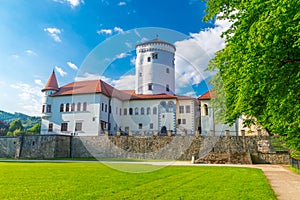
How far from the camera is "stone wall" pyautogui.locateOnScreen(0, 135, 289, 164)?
3088cm

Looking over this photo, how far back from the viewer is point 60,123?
42844mm

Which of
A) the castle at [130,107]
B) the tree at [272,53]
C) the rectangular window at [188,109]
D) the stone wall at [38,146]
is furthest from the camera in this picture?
the rectangular window at [188,109]

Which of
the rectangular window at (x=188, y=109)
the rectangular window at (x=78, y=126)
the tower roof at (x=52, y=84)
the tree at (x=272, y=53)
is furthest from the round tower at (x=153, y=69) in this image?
the tree at (x=272, y=53)

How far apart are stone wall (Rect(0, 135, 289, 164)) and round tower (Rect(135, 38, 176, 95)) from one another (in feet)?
44.0

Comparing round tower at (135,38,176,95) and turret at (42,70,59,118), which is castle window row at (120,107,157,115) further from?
turret at (42,70,59,118)

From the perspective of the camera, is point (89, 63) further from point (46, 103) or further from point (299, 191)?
point (46, 103)

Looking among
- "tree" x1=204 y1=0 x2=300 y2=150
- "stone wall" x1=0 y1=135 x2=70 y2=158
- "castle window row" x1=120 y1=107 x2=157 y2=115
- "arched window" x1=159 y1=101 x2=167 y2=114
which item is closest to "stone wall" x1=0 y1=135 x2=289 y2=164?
"stone wall" x1=0 y1=135 x2=70 y2=158

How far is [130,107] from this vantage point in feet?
150

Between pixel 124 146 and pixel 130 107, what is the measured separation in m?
12.6

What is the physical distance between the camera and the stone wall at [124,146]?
30875mm

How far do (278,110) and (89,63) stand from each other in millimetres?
9331

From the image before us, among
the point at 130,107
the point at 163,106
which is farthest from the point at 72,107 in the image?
the point at 163,106

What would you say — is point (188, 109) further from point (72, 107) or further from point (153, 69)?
point (72, 107)

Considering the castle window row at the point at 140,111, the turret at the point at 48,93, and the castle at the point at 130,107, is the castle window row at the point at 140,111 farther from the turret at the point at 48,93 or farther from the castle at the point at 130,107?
the turret at the point at 48,93
